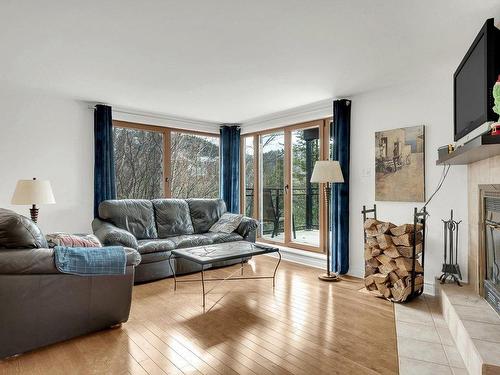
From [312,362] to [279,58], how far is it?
2.48m

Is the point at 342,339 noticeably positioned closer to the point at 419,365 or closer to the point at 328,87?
the point at 419,365

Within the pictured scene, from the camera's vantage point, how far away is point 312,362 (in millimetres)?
2080

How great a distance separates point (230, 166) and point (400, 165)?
3.10 metres

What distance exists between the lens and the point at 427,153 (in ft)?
11.4

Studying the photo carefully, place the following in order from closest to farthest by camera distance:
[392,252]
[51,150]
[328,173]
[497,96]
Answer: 1. [497,96]
2. [392,252]
3. [328,173]
4. [51,150]

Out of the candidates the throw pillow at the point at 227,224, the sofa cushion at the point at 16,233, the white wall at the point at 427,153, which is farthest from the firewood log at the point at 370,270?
the sofa cushion at the point at 16,233

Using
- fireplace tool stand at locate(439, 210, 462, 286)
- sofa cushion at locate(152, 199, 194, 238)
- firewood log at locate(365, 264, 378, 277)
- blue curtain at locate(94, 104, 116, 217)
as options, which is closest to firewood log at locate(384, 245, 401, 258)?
firewood log at locate(365, 264, 378, 277)

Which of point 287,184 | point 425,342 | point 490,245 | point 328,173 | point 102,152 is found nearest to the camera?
point 425,342

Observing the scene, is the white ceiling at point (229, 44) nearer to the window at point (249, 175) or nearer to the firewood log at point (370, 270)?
the window at point (249, 175)

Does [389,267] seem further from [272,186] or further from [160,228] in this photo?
[160,228]

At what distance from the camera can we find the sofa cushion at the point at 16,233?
212cm

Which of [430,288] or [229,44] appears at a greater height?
[229,44]

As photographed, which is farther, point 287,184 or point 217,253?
point 287,184

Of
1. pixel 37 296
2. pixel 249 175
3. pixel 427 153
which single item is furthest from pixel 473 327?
pixel 249 175
